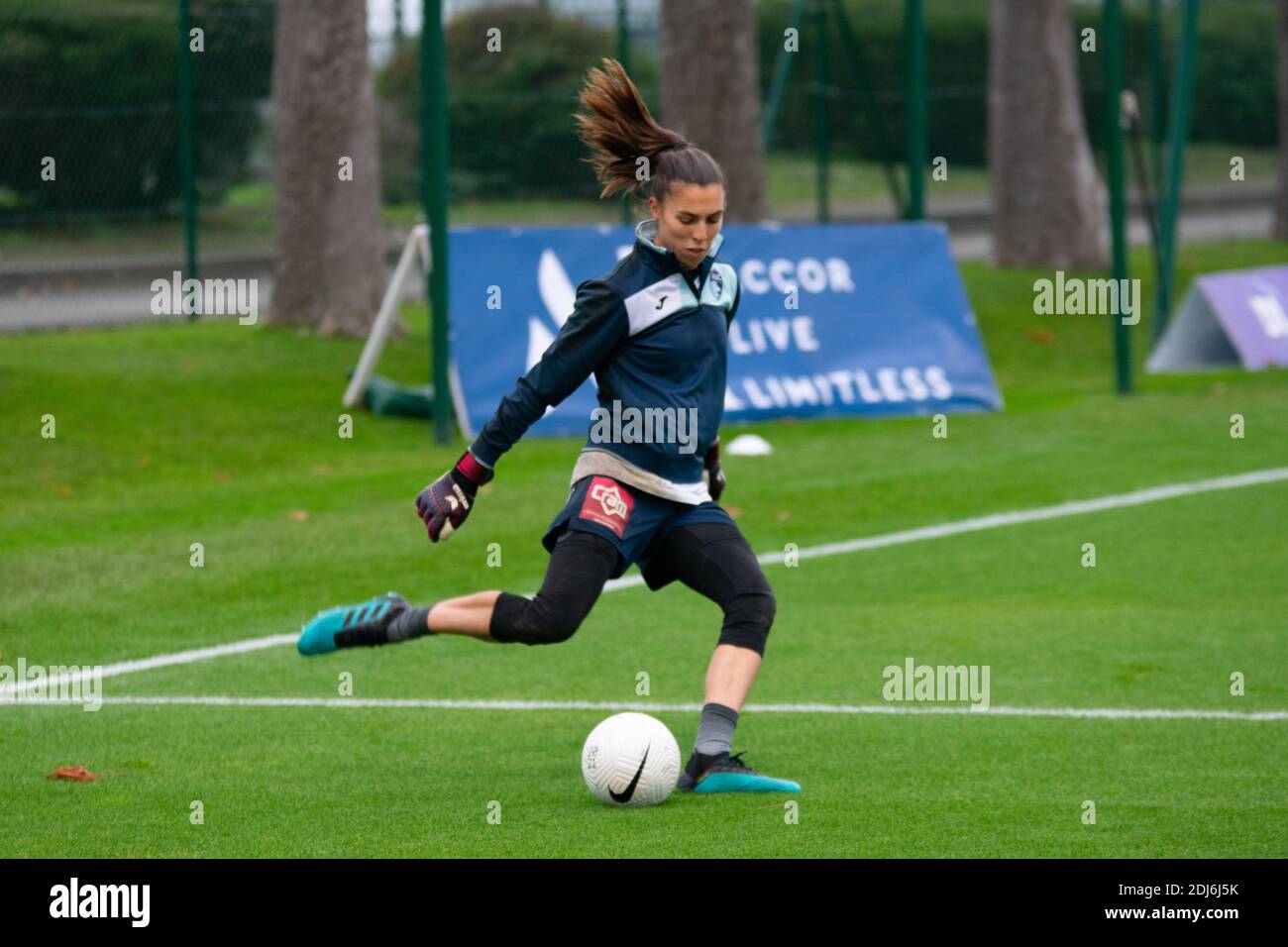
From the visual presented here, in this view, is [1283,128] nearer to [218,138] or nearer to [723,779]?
[218,138]

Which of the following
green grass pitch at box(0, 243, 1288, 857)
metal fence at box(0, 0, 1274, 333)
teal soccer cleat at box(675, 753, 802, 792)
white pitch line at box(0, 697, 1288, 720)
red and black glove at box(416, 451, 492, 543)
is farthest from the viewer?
metal fence at box(0, 0, 1274, 333)

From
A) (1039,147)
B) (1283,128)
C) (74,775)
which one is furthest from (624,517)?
(1283,128)

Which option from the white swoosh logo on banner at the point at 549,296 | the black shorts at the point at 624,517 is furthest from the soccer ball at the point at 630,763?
the white swoosh logo on banner at the point at 549,296

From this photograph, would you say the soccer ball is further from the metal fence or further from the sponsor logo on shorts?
the metal fence

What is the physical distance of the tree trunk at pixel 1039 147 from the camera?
23.5 metres

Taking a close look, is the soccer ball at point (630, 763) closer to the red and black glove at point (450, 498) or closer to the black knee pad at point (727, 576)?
the black knee pad at point (727, 576)

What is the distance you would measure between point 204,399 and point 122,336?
2.99 metres

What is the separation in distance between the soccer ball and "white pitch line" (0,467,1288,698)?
291 centimetres

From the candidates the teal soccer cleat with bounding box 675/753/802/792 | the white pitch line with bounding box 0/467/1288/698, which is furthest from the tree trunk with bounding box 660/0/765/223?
the teal soccer cleat with bounding box 675/753/802/792

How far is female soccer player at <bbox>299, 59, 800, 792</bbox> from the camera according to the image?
614 centimetres

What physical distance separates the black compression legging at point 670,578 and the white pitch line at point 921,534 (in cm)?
271

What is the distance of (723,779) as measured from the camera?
621cm

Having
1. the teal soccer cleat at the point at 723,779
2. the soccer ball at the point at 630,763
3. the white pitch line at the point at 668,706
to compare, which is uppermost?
the soccer ball at the point at 630,763

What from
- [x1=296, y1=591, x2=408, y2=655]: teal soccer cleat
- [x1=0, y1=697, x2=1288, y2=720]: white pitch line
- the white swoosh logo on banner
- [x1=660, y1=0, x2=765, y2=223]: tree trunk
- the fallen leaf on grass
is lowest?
[x1=0, y1=697, x2=1288, y2=720]: white pitch line
